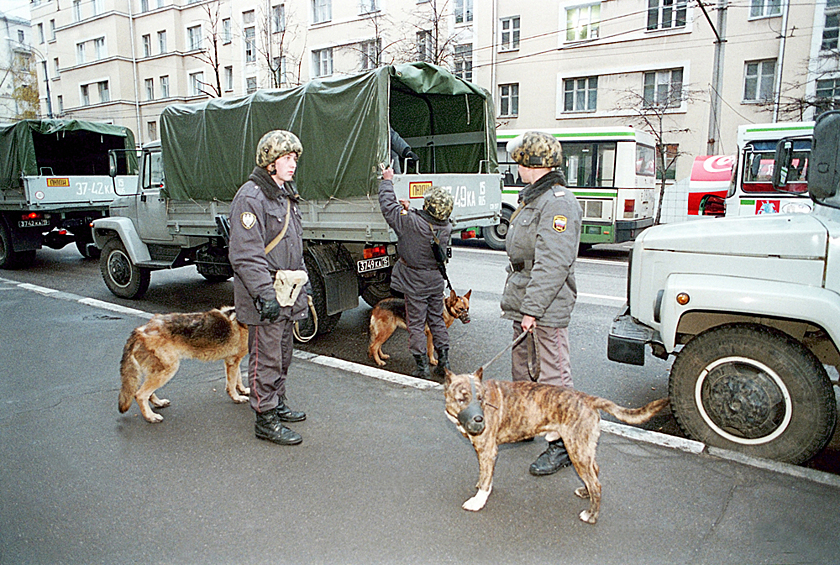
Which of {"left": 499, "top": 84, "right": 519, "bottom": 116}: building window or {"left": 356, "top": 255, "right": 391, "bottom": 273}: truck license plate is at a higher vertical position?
{"left": 499, "top": 84, "right": 519, "bottom": 116}: building window

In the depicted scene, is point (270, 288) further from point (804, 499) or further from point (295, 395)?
point (804, 499)

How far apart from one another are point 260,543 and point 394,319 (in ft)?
10.3

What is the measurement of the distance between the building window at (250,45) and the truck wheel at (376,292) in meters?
34.5

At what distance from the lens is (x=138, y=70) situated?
43.1 m

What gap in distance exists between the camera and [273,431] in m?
4.10

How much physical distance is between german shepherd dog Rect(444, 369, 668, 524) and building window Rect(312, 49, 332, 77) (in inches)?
1369

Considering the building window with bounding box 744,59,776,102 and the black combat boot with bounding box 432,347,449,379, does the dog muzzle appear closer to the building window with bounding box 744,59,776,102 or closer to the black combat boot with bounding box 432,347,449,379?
the black combat boot with bounding box 432,347,449,379

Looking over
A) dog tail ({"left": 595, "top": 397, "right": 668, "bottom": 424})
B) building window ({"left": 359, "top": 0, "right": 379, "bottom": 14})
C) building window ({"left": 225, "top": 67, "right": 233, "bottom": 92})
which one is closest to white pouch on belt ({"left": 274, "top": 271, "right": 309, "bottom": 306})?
dog tail ({"left": 595, "top": 397, "right": 668, "bottom": 424})

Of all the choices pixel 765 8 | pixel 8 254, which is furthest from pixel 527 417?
pixel 765 8

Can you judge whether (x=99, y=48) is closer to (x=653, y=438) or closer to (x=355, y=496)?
(x=355, y=496)

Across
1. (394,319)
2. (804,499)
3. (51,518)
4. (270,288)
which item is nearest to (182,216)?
(394,319)

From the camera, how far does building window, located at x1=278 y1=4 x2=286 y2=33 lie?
35406 millimetres

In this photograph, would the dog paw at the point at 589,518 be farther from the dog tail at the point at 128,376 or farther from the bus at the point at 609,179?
the bus at the point at 609,179

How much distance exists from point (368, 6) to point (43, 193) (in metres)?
25.2
